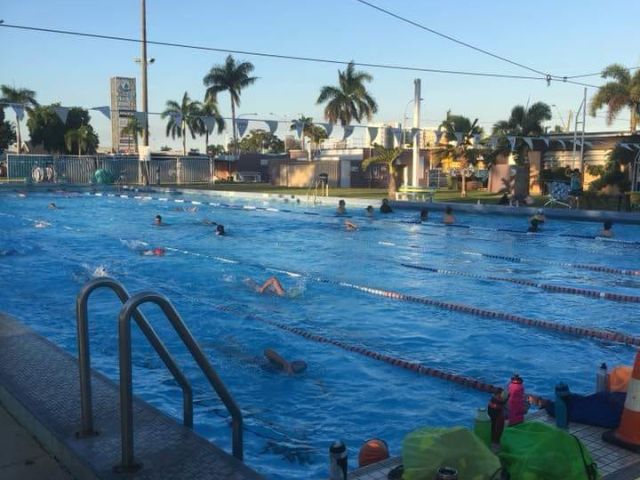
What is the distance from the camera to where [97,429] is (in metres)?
3.32

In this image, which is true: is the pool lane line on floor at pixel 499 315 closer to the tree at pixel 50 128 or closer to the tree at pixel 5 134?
the tree at pixel 5 134

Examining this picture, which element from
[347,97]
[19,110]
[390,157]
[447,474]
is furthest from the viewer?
[347,97]

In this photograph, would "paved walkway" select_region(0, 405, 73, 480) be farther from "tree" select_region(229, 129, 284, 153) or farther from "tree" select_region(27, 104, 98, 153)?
"tree" select_region(229, 129, 284, 153)

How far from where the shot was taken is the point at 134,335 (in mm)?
7324

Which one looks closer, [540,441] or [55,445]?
[540,441]

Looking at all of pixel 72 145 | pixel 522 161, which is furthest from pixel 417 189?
pixel 72 145

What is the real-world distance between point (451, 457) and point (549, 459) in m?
0.45

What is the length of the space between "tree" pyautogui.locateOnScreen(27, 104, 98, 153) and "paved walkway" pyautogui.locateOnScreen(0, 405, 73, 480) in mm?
62158

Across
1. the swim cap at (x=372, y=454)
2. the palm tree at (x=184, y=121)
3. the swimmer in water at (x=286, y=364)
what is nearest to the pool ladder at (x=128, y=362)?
→ the swim cap at (x=372, y=454)

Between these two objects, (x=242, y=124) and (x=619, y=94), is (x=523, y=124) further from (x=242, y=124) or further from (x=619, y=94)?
(x=242, y=124)

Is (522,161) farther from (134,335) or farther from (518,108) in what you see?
(134,335)

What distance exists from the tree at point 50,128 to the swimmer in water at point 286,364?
196 ft

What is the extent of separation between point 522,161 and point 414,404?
2730cm

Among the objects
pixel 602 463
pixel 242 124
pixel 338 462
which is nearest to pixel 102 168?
pixel 242 124
